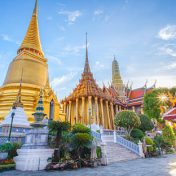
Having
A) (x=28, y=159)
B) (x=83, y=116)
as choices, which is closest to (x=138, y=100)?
(x=83, y=116)

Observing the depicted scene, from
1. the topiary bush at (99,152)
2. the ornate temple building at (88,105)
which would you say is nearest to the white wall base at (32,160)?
the topiary bush at (99,152)

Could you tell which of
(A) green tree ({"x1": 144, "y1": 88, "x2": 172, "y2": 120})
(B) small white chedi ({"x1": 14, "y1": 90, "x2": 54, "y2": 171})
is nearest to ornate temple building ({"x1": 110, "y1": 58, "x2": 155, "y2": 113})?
(A) green tree ({"x1": 144, "y1": 88, "x2": 172, "y2": 120})

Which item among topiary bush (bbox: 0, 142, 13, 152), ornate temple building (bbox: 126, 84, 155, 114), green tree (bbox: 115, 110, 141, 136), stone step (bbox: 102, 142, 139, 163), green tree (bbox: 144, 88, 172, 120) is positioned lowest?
stone step (bbox: 102, 142, 139, 163)

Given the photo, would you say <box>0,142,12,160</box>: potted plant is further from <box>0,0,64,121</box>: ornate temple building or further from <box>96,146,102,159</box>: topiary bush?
<box>0,0,64,121</box>: ornate temple building

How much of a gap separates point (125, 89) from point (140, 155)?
92.8 ft

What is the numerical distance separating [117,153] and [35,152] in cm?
702

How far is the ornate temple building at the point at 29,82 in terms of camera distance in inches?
786

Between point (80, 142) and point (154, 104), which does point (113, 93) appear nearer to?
point (154, 104)

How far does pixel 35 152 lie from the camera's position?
28.1ft

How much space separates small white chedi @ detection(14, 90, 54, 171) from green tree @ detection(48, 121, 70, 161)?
14.3 inches

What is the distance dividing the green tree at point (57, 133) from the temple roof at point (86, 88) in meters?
19.4

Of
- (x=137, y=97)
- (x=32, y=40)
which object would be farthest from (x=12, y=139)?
(x=137, y=97)

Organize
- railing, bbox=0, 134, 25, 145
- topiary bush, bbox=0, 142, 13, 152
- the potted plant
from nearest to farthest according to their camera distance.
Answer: topiary bush, bbox=0, 142, 13, 152 < the potted plant < railing, bbox=0, 134, 25, 145

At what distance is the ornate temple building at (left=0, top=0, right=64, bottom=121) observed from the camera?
20.0 meters
